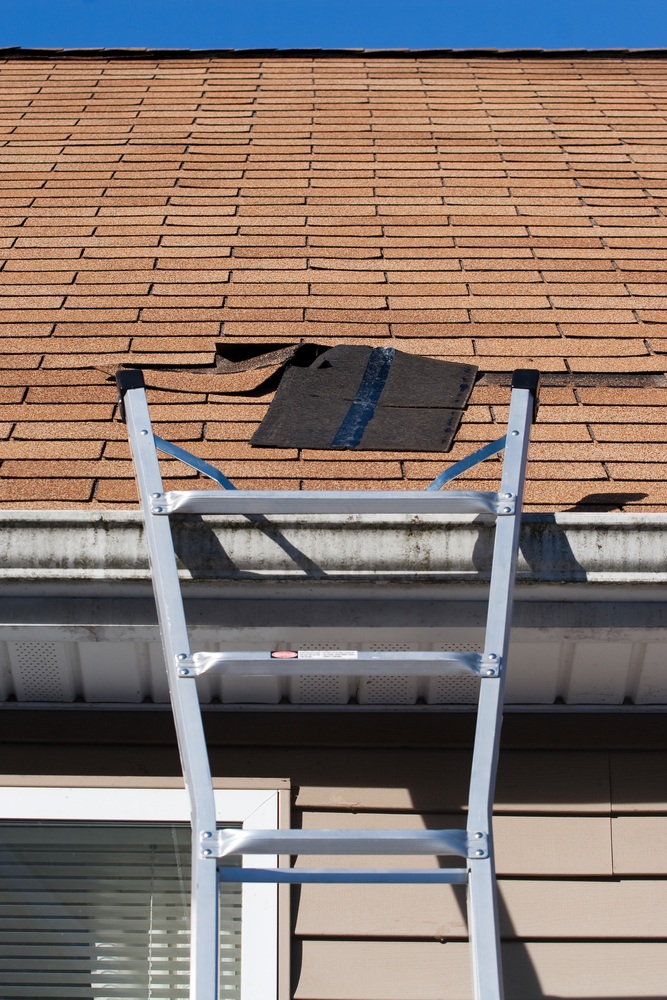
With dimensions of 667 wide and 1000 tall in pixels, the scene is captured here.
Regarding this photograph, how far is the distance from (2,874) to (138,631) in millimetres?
823

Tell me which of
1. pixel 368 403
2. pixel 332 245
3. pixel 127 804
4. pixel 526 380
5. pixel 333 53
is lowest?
pixel 127 804

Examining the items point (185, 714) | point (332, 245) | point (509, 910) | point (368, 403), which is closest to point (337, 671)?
point (185, 714)

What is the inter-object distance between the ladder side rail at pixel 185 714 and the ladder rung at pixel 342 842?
45 millimetres

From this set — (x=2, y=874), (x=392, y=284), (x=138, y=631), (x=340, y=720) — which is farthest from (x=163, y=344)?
(x=2, y=874)

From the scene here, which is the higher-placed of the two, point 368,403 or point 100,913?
point 368,403

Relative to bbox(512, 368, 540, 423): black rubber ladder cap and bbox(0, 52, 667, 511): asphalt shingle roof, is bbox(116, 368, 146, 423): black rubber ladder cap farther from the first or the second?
bbox(512, 368, 540, 423): black rubber ladder cap

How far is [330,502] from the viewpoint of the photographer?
2.22 metres

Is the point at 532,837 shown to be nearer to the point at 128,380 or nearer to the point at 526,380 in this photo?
the point at 526,380

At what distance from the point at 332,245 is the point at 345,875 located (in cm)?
311

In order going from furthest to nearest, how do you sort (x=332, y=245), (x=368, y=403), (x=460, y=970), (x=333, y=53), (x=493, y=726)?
(x=333, y=53) → (x=332, y=245) → (x=368, y=403) → (x=460, y=970) → (x=493, y=726)

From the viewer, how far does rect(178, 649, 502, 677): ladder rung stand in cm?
196

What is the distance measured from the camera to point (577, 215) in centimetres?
446

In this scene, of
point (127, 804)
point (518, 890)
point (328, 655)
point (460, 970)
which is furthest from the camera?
point (127, 804)

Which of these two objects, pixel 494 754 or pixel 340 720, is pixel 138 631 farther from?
pixel 494 754
